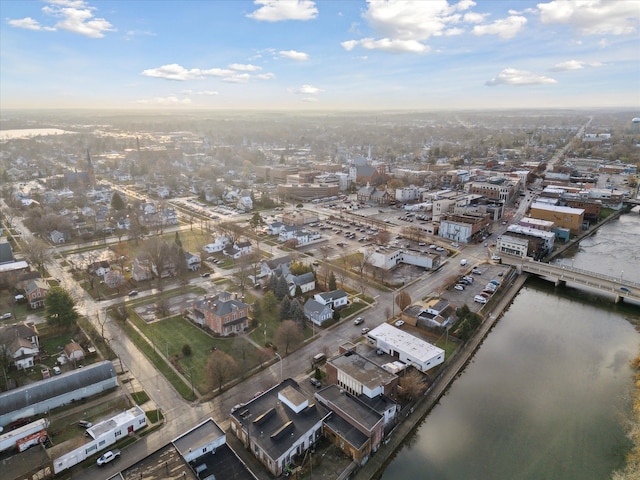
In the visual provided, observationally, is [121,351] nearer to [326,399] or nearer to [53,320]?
[53,320]

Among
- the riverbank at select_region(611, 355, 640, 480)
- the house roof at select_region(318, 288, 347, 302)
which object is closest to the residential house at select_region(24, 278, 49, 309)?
the house roof at select_region(318, 288, 347, 302)

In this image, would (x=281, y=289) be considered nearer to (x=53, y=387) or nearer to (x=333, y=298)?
(x=333, y=298)

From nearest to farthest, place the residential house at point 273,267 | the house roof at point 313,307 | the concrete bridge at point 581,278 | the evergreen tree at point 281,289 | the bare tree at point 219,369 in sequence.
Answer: the bare tree at point 219,369 < the house roof at point 313,307 < the evergreen tree at point 281,289 < the concrete bridge at point 581,278 < the residential house at point 273,267

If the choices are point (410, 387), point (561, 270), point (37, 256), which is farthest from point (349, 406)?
point (37, 256)

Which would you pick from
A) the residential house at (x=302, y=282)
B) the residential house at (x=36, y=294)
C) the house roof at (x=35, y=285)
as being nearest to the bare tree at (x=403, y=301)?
the residential house at (x=302, y=282)

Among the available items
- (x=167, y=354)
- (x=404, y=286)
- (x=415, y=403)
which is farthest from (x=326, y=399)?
(x=404, y=286)

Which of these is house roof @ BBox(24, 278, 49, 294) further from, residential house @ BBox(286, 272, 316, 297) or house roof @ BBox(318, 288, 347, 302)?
house roof @ BBox(318, 288, 347, 302)

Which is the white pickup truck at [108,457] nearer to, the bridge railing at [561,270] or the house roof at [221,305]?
the house roof at [221,305]
